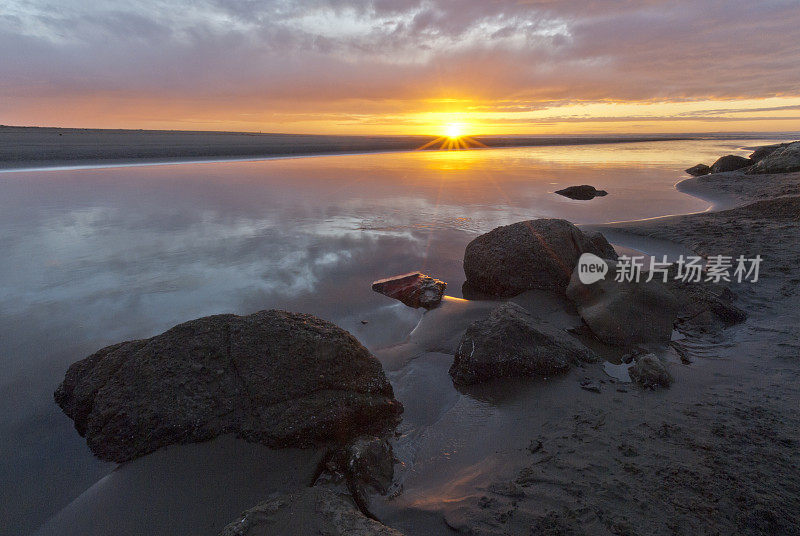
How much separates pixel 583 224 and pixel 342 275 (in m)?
7.52

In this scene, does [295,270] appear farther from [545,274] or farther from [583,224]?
[583,224]

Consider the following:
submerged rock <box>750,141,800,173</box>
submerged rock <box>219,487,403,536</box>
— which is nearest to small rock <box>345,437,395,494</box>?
submerged rock <box>219,487,403,536</box>

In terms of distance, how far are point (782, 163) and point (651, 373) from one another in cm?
2030

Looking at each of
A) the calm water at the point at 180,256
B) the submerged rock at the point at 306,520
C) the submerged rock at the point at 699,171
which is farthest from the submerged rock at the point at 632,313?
the submerged rock at the point at 699,171

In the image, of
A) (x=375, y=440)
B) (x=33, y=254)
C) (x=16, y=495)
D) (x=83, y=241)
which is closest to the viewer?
(x=16, y=495)

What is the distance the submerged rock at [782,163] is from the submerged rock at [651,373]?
778 inches

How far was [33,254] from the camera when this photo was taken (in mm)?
8281

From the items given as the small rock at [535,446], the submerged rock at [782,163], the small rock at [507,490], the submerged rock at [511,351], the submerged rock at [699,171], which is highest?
Answer: the submerged rock at [782,163]

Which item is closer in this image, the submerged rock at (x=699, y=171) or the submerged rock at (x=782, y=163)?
the submerged rock at (x=782, y=163)

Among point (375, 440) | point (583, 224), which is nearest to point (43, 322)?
point (375, 440)

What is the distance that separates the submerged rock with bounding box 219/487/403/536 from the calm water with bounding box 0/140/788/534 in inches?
64.3

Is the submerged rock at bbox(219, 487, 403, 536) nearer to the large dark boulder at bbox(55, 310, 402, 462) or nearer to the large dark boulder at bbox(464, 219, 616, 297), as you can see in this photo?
the large dark boulder at bbox(55, 310, 402, 462)

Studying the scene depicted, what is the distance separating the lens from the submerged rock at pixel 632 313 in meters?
4.92

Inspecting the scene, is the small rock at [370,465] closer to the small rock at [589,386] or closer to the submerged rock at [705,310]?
the small rock at [589,386]
